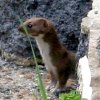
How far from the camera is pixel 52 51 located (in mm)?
5016

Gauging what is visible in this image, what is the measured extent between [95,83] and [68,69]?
2.09m

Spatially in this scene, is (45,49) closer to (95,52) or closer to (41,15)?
(41,15)

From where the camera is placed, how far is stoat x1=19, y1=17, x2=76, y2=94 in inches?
193

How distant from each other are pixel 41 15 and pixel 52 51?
2.41 feet

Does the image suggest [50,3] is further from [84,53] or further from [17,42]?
[84,53]

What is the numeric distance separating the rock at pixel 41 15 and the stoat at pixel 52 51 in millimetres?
345

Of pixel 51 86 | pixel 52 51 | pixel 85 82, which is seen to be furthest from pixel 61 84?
pixel 85 82

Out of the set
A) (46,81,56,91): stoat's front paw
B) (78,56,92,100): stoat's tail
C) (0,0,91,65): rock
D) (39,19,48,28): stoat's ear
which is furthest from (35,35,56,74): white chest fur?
(78,56,92,100): stoat's tail

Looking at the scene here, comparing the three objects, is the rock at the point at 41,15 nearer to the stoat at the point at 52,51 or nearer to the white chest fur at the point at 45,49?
the stoat at the point at 52,51

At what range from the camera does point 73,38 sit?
18.1 ft

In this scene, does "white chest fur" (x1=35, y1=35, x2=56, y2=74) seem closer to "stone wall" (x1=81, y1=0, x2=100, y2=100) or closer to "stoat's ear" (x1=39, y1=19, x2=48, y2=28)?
"stoat's ear" (x1=39, y1=19, x2=48, y2=28)

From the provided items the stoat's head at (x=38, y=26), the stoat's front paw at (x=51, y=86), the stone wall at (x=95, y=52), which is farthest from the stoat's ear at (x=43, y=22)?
the stone wall at (x=95, y=52)

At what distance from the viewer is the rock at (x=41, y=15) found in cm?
544

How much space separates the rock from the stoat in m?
0.35
